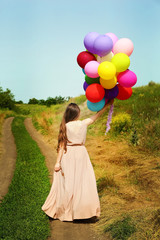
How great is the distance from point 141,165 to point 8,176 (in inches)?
163

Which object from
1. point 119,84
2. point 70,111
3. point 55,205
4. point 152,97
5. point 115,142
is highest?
point 152,97

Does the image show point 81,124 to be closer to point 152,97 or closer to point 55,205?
point 55,205

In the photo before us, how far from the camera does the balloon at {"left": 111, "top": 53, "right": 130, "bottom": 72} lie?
14.3 ft

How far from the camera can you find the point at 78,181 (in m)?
4.56

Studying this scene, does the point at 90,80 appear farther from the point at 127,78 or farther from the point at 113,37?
the point at 113,37

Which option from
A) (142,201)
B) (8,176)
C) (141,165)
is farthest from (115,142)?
(142,201)

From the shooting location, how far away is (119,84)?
478 cm

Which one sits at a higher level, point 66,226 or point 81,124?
point 81,124

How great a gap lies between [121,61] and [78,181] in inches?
86.5

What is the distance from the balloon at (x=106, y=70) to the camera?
421cm

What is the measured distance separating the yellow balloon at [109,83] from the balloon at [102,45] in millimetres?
472

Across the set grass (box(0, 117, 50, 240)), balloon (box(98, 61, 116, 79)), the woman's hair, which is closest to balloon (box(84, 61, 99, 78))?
balloon (box(98, 61, 116, 79))

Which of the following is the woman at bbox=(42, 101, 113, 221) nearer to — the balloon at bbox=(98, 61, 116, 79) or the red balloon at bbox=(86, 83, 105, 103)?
the red balloon at bbox=(86, 83, 105, 103)

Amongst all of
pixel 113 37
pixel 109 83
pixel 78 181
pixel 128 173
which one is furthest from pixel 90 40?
pixel 128 173
